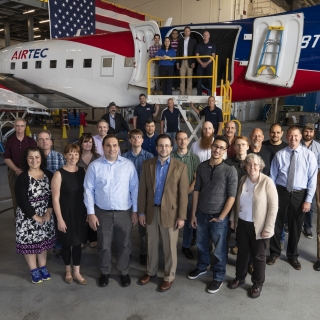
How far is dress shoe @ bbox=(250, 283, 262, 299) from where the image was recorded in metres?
3.49

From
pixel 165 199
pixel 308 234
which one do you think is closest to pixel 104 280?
pixel 165 199

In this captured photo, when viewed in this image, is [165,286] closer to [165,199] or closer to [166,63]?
[165,199]

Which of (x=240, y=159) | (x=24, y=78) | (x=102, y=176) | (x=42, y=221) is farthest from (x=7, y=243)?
(x=24, y=78)

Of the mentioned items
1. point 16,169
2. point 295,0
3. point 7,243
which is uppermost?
point 295,0

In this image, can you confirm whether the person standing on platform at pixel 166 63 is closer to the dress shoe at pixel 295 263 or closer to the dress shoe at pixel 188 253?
the dress shoe at pixel 188 253

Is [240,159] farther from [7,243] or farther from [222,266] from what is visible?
[7,243]

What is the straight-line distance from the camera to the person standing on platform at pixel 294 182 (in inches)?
158

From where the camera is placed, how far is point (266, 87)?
8.62 meters

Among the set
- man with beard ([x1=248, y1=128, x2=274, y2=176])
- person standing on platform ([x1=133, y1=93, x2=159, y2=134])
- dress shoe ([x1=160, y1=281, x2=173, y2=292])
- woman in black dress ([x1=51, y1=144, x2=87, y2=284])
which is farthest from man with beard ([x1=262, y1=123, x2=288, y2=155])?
person standing on platform ([x1=133, y1=93, x2=159, y2=134])

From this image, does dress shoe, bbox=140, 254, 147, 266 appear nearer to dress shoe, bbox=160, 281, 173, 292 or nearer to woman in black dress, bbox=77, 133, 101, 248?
dress shoe, bbox=160, 281, 173, 292

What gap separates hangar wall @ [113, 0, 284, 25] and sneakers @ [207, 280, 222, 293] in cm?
2401

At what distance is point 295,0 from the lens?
3159 cm

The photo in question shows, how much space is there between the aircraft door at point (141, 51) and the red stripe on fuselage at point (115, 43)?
18.0 inches

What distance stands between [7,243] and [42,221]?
1.73 metres
